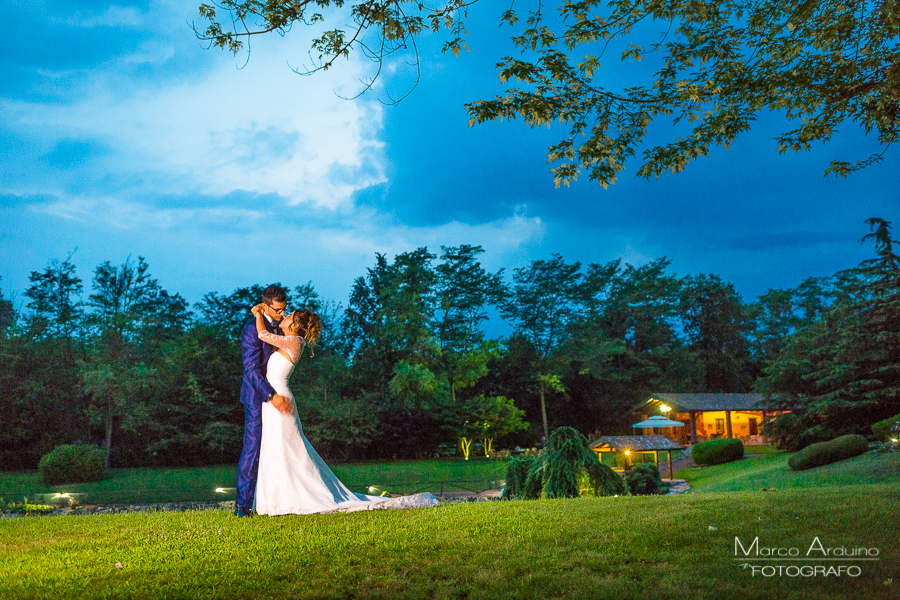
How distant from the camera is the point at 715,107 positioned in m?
7.93

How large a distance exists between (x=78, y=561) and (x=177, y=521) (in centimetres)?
178

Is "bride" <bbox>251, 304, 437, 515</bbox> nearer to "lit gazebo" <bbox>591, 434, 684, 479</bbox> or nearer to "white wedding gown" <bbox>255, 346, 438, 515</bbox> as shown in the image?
"white wedding gown" <bbox>255, 346, 438, 515</bbox>

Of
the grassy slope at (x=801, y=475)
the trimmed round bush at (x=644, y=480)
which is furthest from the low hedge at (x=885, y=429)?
the trimmed round bush at (x=644, y=480)

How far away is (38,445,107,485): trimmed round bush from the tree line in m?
4.84

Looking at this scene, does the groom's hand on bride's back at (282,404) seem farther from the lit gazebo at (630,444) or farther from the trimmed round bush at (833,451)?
the trimmed round bush at (833,451)

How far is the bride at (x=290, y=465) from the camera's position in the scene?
21.3 ft

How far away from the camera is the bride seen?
6.48m

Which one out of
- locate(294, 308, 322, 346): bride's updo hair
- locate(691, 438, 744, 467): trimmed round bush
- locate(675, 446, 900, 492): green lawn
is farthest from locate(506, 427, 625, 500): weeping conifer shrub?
locate(691, 438, 744, 467): trimmed round bush

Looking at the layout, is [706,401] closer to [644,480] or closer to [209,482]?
[644,480]

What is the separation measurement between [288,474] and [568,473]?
5802 millimetres

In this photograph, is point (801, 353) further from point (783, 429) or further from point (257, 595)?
point (257, 595)

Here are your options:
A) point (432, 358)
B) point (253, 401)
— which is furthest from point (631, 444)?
point (432, 358)

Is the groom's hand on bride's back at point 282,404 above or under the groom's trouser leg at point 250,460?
above

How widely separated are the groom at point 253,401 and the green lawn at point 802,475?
971 cm
